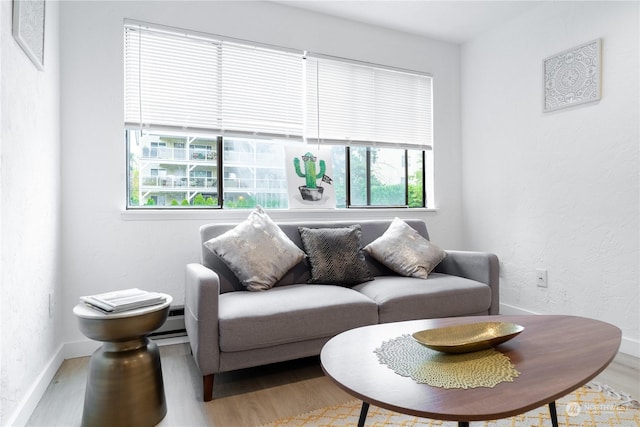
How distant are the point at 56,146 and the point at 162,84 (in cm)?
79

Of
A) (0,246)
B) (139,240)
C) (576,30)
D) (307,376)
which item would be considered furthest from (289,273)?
(576,30)

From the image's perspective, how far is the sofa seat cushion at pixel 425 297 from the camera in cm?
217

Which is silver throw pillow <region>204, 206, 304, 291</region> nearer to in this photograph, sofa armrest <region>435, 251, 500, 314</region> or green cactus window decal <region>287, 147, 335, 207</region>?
green cactus window decal <region>287, 147, 335, 207</region>

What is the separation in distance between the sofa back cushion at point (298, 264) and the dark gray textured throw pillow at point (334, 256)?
0.06m

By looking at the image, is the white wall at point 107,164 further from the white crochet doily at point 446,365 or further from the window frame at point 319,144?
the white crochet doily at point 446,365

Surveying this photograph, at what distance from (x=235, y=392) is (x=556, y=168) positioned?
2.73m

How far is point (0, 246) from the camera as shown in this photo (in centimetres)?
140

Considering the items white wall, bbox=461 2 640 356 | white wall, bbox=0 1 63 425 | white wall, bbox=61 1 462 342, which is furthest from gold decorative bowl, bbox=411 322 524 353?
white wall, bbox=61 1 462 342

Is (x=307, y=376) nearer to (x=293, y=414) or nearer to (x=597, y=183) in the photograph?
(x=293, y=414)

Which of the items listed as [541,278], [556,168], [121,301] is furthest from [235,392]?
[556,168]

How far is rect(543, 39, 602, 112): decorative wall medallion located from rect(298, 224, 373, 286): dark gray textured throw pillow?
6.07 ft

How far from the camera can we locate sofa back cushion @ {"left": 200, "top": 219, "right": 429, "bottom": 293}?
235 centimetres

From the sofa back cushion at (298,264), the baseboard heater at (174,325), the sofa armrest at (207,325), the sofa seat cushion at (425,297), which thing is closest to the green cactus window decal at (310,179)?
the sofa back cushion at (298,264)

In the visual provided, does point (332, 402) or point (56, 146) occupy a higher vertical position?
point (56, 146)
